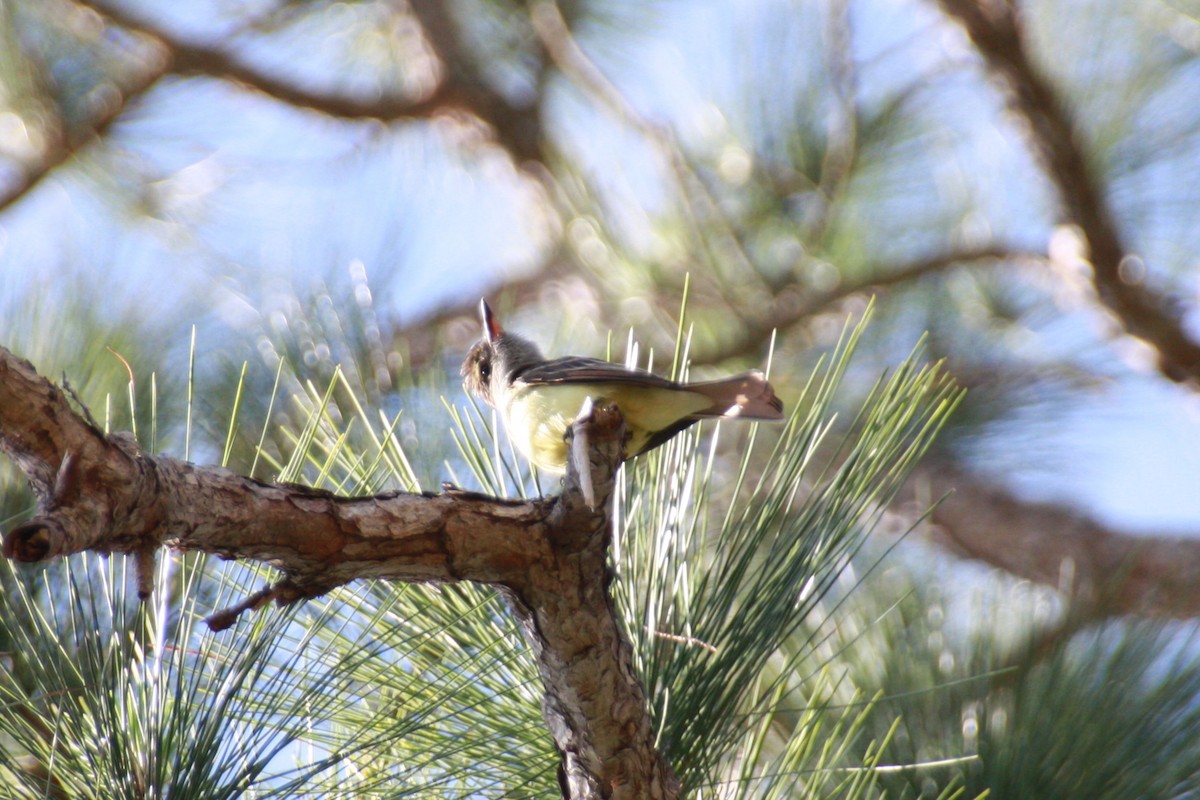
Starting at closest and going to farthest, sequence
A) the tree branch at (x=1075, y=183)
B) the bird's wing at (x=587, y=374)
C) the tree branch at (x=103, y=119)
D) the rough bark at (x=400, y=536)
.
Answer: the rough bark at (x=400, y=536)
the bird's wing at (x=587, y=374)
the tree branch at (x=1075, y=183)
the tree branch at (x=103, y=119)

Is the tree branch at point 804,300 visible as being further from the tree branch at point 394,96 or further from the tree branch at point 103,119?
the tree branch at point 103,119

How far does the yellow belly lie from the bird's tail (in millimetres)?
15

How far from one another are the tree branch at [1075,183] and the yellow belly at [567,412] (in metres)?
1.01

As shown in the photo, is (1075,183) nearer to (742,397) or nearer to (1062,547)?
(1062,547)

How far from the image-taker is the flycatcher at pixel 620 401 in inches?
61.0

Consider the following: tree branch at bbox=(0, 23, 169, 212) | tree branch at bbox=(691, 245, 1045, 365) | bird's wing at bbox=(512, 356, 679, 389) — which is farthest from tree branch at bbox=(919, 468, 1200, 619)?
tree branch at bbox=(0, 23, 169, 212)

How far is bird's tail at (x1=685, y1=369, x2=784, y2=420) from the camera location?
5.09 ft

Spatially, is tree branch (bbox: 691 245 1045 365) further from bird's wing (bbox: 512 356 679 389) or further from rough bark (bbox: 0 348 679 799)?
rough bark (bbox: 0 348 679 799)

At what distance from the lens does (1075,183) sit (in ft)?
7.09

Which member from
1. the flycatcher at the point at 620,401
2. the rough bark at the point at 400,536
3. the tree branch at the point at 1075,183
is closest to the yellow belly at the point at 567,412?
the flycatcher at the point at 620,401

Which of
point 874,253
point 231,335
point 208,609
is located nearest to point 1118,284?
point 874,253

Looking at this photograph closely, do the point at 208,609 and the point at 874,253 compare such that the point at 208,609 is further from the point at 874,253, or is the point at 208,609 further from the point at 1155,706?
the point at 874,253

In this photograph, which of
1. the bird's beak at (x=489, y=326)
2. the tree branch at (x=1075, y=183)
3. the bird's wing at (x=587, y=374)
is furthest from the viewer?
the bird's beak at (x=489, y=326)

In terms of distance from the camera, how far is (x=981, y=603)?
2.02 metres
